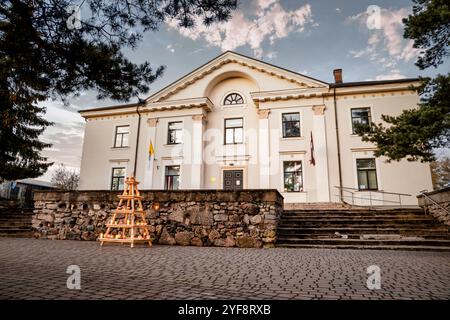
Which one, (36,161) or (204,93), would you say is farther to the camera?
(204,93)

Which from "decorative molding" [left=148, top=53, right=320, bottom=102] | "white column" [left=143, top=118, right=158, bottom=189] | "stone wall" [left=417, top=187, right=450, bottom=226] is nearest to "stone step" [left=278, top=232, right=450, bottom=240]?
"stone wall" [left=417, top=187, right=450, bottom=226]

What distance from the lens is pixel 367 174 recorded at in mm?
17078

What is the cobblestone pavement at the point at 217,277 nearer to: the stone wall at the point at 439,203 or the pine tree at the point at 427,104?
the pine tree at the point at 427,104

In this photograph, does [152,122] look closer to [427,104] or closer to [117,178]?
[117,178]

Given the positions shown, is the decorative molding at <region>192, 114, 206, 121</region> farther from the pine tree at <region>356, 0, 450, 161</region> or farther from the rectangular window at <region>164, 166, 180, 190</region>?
the pine tree at <region>356, 0, 450, 161</region>

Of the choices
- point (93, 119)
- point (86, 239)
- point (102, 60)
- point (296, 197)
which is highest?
point (93, 119)

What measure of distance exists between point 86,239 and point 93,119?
15.1 m

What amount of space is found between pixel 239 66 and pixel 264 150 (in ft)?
22.2

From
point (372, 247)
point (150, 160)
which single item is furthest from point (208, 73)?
point (372, 247)

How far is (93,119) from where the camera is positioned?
2270 centimetres

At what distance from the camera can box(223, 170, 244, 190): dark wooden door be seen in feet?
61.6

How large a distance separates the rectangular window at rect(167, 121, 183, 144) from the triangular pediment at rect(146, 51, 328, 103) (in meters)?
2.22
